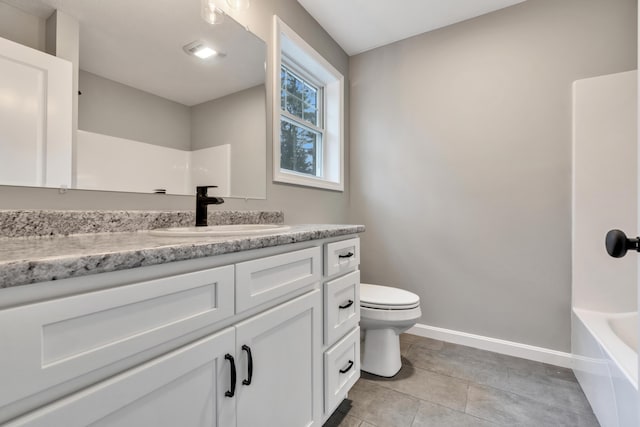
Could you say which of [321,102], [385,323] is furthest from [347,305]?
[321,102]

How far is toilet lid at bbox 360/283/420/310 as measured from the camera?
1.61m

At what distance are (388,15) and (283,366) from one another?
7.23ft

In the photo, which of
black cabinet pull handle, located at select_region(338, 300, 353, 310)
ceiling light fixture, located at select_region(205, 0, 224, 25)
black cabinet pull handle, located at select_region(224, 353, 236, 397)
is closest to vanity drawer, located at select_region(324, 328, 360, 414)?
black cabinet pull handle, located at select_region(338, 300, 353, 310)

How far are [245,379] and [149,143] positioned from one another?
0.92 meters

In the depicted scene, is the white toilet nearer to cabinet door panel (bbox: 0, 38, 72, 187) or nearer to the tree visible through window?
the tree visible through window

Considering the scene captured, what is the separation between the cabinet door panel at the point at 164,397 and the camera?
481mm

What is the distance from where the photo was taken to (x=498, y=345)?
1.95m

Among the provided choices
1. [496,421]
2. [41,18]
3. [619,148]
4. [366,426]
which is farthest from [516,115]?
[41,18]

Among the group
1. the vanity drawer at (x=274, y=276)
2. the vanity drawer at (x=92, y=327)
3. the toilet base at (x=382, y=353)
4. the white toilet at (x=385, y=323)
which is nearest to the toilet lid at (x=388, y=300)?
the white toilet at (x=385, y=323)

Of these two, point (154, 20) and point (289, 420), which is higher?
point (154, 20)

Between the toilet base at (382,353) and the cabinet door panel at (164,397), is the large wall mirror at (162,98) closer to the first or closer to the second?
the cabinet door panel at (164,397)

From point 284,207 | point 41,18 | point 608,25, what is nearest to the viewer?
point 41,18

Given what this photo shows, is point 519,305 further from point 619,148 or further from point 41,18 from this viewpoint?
point 41,18

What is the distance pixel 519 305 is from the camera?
1.91 m
